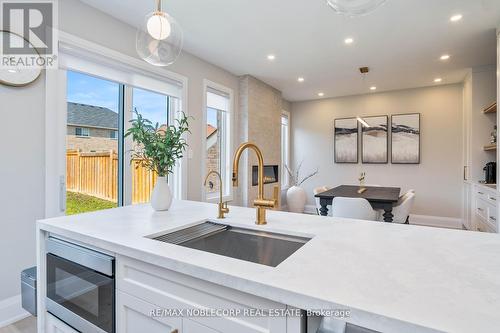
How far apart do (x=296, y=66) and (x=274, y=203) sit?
3.44 m

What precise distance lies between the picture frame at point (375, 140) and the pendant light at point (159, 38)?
486 cm

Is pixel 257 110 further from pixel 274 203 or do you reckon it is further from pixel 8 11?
pixel 274 203

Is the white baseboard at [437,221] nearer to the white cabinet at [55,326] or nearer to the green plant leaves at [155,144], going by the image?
the green plant leaves at [155,144]

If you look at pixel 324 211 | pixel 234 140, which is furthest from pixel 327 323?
pixel 234 140

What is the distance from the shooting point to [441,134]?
505cm

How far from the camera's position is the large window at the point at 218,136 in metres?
4.07

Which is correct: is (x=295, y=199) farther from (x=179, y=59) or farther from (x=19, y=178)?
(x=19, y=178)

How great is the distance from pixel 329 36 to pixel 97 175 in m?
3.01

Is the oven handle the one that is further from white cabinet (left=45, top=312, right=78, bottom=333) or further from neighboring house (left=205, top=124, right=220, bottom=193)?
neighboring house (left=205, top=124, right=220, bottom=193)

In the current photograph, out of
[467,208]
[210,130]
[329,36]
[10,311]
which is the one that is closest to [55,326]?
[10,311]

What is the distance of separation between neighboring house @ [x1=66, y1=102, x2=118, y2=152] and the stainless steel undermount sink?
185 cm

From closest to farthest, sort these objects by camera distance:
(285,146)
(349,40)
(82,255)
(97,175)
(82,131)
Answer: (82,255) → (82,131) → (97,175) → (349,40) → (285,146)

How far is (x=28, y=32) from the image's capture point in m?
2.06

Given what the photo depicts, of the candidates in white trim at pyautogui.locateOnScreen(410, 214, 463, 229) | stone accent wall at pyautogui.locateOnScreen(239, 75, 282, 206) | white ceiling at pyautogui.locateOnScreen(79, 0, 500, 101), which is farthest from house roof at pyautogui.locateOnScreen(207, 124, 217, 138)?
white trim at pyautogui.locateOnScreen(410, 214, 463, 229)
